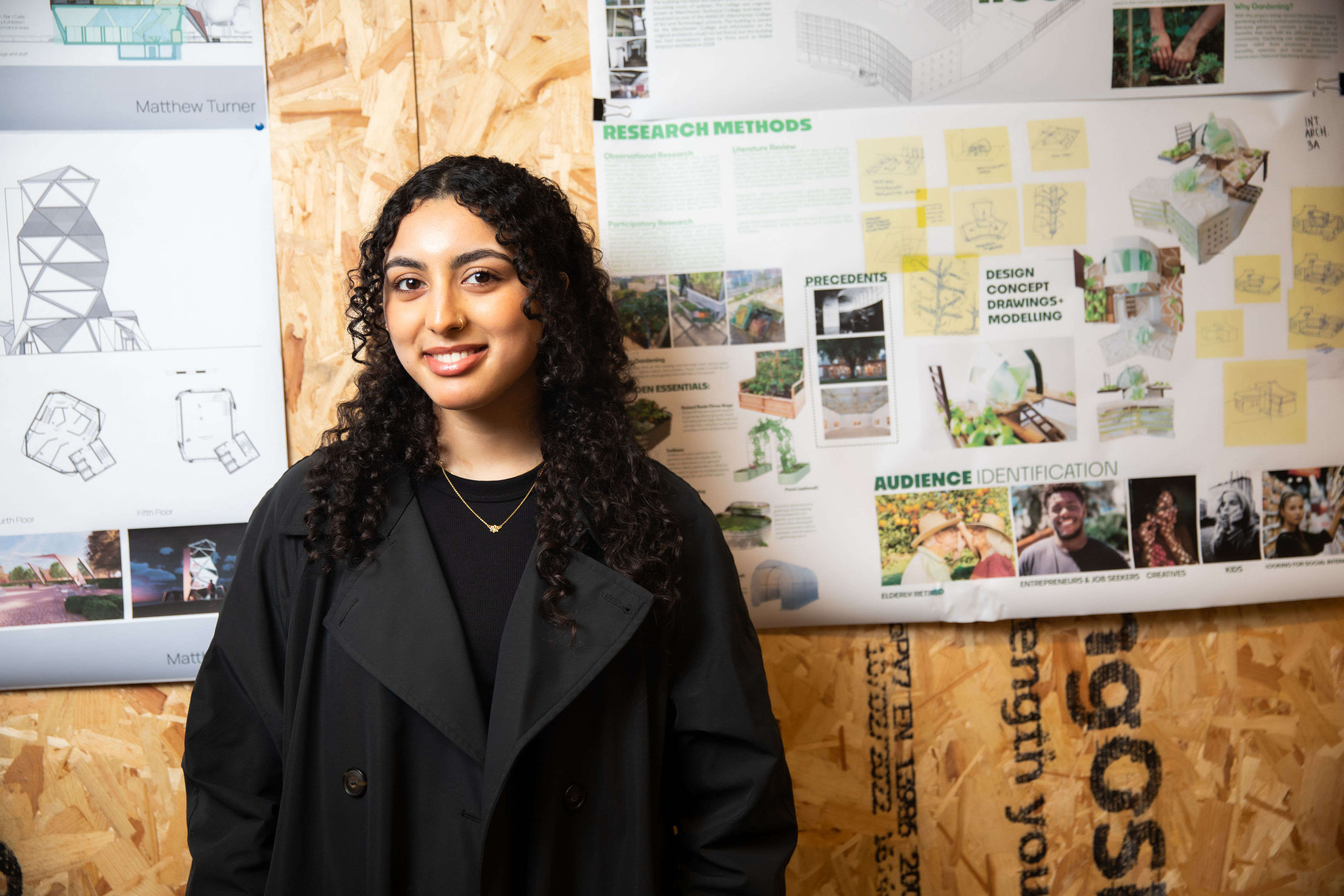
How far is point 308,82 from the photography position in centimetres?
129

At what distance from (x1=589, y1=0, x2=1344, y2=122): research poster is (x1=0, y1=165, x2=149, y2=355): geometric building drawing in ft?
3.01

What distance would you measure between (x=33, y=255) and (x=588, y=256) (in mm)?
996

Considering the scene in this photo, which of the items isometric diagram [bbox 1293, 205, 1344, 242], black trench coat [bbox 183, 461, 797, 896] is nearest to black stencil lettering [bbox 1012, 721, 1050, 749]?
black trench coat [bbox 183, 461, 797, 896]

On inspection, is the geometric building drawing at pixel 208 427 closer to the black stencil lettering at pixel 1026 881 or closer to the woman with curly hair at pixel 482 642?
the woman with curly hair at pixel 482 642

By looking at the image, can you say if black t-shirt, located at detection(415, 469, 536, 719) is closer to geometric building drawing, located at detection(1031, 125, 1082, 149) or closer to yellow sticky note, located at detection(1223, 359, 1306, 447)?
geometric building drawing, located at detection(1031, 125, 1082, 149)

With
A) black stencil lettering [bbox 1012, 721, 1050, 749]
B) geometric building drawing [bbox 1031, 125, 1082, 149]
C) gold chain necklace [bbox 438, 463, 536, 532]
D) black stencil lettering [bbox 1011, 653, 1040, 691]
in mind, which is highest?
geometric building drawing [bbox 1031, 125, 1082, 149]

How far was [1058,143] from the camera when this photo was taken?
1.35 meters

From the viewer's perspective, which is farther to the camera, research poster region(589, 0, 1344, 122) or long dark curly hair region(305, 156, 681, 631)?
research poster region(589, 0, 1344, 122)

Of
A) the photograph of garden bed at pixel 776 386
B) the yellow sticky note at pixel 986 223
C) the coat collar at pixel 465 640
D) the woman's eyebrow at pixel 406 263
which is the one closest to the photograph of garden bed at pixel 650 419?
the photograph of garden bed at pixel 776 386

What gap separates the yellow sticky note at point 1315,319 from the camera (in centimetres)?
141

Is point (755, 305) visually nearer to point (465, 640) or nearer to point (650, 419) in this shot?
point (650, 419)

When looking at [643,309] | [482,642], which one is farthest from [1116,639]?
[482,642]

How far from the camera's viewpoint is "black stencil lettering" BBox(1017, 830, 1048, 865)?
1.41 metres

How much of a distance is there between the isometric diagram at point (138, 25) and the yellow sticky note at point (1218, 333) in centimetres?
185
